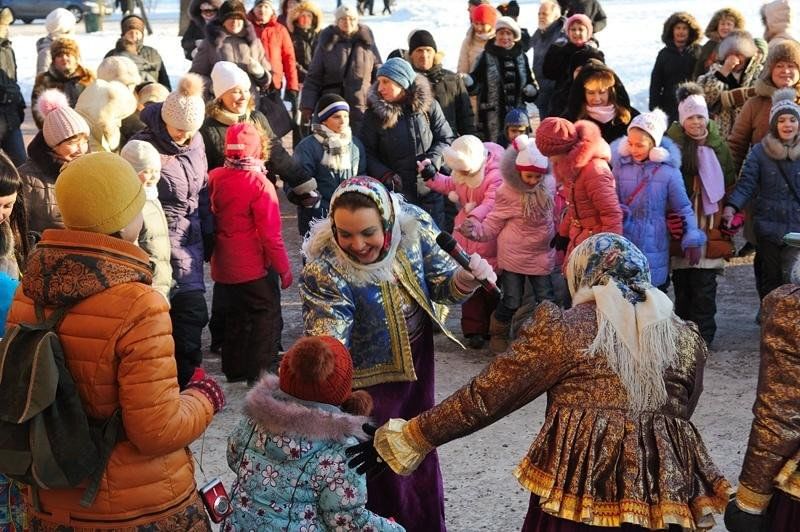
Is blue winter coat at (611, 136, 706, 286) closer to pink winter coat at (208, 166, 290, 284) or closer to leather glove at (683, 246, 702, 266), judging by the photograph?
leather glove at (683, 246, 702, 266)

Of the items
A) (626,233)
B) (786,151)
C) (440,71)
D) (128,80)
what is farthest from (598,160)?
(128,80)

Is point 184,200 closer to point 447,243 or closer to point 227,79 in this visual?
point 227,79

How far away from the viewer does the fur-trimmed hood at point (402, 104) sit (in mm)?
9000

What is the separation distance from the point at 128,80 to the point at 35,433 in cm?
673

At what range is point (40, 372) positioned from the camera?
3.40 meters

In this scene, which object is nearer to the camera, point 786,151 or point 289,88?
point 786,151

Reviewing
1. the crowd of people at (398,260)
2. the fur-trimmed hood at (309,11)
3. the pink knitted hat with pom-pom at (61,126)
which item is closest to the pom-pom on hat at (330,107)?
the crowd of people at (398,260)

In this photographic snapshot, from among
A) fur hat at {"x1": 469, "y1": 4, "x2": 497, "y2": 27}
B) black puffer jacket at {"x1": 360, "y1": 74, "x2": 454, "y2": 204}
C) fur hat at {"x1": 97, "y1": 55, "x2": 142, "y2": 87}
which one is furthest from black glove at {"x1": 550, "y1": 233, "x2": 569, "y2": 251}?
fur hat at {"x1": 469, "y1": 4, "x2": 497, "y2": 27}

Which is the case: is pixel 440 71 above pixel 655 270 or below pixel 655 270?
above

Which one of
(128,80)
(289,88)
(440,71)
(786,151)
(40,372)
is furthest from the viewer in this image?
(289,88)

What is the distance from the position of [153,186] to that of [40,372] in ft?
11.2

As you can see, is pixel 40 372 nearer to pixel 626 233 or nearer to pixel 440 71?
pixel 626 233

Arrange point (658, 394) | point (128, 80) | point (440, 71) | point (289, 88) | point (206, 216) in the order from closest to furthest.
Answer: point (658, 394) → point (206, 216) → point (128, 80) → point (440, 71) → point (289, 88)

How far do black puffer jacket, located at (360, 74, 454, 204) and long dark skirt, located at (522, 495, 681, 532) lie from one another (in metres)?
5.30
